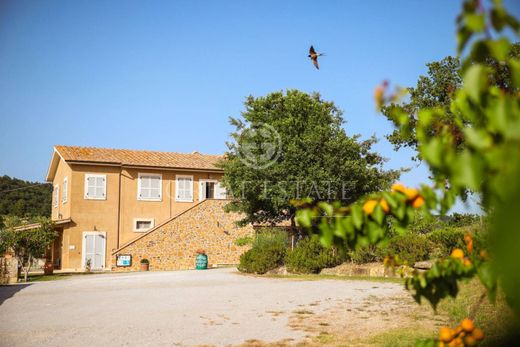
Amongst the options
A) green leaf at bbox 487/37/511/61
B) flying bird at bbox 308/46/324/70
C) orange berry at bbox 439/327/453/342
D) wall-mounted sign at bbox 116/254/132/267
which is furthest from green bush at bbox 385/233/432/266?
green leaf at bbox 487/37/511/61

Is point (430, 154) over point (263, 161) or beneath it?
beneath

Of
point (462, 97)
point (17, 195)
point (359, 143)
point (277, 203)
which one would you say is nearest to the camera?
point (462, 97)

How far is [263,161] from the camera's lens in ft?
68.0

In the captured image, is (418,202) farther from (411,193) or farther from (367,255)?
(367,255)

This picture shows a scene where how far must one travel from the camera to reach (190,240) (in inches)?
984

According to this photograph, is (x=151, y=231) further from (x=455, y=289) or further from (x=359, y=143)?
(x=455, y=289)

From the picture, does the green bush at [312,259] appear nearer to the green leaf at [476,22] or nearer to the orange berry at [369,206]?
the orange berry at [369,206]

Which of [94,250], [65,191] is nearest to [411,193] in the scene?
[94,250]

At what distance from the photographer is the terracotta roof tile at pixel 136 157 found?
25.7m

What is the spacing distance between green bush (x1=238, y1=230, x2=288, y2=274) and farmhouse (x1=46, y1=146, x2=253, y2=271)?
643cm

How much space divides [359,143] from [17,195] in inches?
1355

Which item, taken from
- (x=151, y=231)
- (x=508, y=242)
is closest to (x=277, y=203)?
(x=151, y=231)

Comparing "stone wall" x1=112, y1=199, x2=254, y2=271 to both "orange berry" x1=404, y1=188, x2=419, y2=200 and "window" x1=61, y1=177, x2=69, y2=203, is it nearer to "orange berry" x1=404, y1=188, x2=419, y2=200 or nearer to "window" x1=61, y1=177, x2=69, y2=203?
"window" x1=61, y1=177, x2=69, y2=203

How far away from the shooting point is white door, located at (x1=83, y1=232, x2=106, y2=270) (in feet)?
80.5
